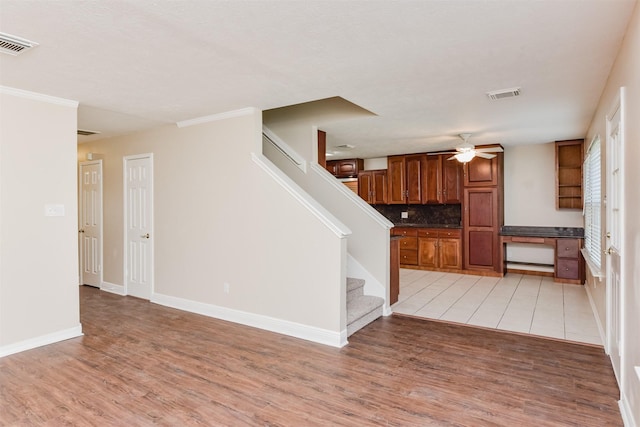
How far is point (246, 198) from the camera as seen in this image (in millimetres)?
4156

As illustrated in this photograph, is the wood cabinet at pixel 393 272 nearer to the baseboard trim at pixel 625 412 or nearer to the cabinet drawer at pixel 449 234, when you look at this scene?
the baseboard trim at pixel 625 412

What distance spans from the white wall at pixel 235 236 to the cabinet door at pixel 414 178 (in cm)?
452

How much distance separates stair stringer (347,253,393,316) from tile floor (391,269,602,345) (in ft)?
0.98

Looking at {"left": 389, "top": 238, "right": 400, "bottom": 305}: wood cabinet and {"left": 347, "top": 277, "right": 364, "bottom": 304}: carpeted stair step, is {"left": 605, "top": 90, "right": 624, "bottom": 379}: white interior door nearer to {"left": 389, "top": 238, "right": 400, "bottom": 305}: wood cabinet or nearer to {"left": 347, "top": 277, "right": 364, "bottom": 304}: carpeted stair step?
{"left": 389, "top": 238, "right": 400, "bottom": 305}: wood cabinet

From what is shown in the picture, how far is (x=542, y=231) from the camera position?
674 centimetres

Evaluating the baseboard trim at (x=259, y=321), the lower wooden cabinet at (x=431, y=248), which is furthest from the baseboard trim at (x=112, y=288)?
the lower wooden cabinet at (x=431, y=248)

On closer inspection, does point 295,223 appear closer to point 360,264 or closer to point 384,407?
point 360,264

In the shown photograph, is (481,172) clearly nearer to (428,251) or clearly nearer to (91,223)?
(428,251)

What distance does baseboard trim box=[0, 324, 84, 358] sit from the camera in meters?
3.33

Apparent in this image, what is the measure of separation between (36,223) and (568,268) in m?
7.56

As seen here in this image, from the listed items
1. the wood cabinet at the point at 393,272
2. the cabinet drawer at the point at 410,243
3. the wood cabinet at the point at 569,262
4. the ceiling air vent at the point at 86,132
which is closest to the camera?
the wood cabinet at the point at 393,272

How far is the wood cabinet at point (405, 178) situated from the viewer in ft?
25.4

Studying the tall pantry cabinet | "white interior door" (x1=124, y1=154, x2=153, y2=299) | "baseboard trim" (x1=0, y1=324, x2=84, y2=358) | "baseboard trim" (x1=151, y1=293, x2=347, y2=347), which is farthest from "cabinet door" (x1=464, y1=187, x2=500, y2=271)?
"baseboard trim" (x1=0, y1=324, x2=84, y2=358)

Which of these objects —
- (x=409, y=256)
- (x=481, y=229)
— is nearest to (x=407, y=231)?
(x=409, y=256)
